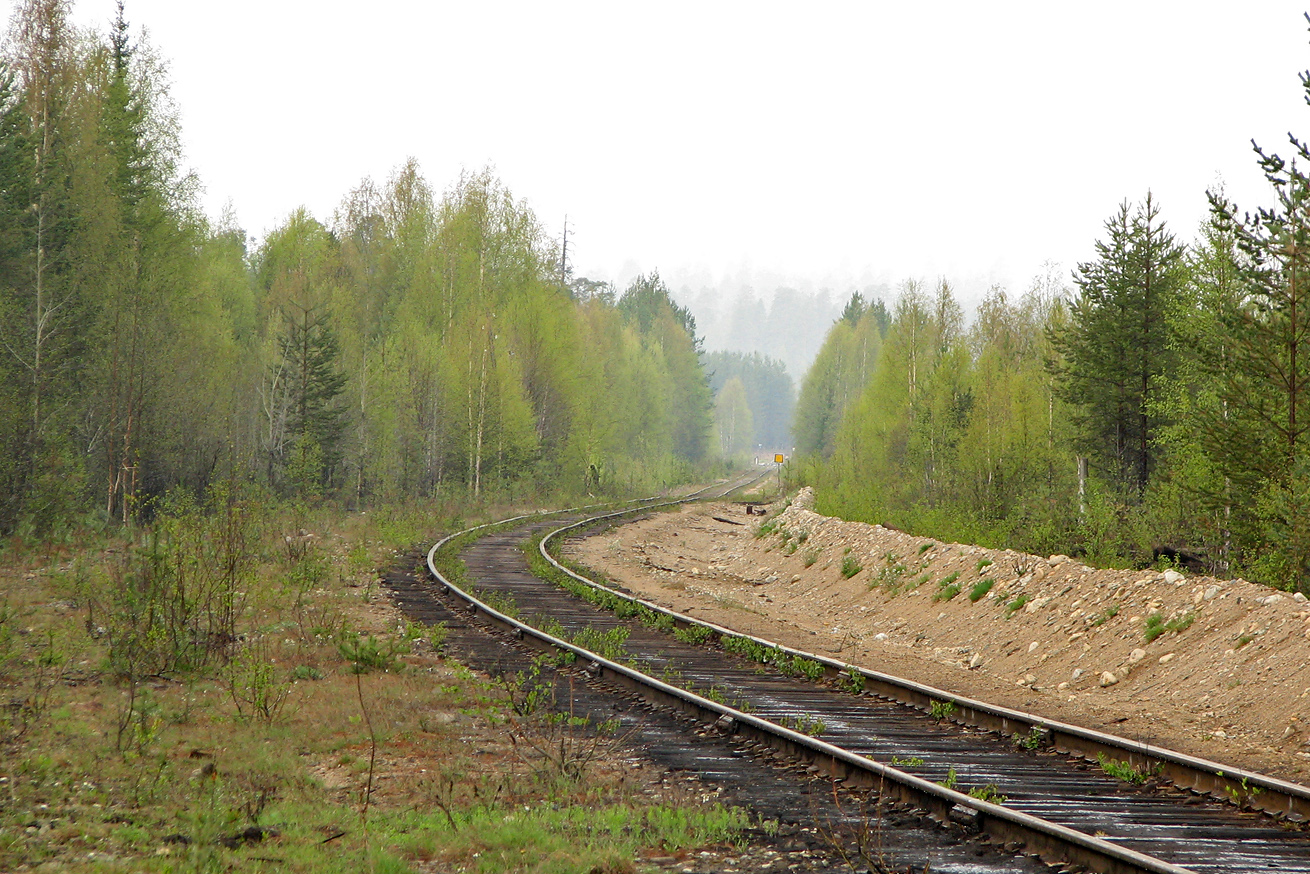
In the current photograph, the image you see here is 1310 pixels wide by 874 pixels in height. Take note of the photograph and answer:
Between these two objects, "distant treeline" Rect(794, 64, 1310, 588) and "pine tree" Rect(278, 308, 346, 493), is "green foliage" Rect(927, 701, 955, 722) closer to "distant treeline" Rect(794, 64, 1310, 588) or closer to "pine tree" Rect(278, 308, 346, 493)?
"distant treeline" Rect(794, 64, 1310, 588)

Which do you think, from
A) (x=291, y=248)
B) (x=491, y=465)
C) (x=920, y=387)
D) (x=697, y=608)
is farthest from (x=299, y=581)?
(x=291, y=248)

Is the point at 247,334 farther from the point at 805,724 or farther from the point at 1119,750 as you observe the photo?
the point at 1119,750

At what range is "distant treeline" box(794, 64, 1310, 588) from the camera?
1302 cm

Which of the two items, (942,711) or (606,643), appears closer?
(942,711)

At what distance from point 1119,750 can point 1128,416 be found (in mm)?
19763

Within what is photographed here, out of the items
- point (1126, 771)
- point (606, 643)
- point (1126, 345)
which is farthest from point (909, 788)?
point (1126, 345)

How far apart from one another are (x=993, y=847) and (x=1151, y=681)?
20.6ft

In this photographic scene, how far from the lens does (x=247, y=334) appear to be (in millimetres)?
41188

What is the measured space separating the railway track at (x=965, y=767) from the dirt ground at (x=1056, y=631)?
0.89 metres

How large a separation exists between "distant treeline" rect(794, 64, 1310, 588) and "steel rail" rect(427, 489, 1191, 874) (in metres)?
7.33

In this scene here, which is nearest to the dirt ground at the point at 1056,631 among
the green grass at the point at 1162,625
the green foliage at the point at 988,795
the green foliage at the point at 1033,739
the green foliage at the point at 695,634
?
the green grass at the point at 1162,625

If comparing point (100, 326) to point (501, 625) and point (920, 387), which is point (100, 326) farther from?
point (920, 387)

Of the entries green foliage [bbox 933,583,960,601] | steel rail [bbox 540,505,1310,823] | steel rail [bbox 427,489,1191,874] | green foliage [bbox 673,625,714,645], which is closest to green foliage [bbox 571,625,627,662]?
steel rail [bbox 427,489,1191,874]

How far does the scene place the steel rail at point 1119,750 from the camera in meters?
5.88
